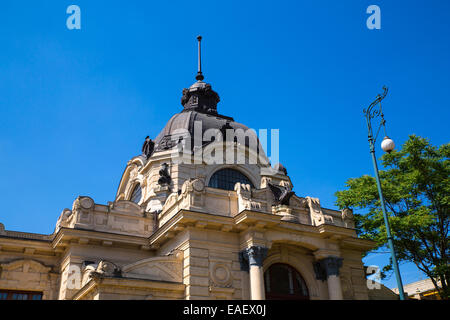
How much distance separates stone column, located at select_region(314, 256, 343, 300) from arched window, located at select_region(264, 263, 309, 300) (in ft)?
A: 3.70

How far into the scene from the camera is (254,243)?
2261cm

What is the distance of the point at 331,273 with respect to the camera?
2445cm

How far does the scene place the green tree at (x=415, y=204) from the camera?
1186 inches

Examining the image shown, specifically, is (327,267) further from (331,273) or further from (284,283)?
(284,283)

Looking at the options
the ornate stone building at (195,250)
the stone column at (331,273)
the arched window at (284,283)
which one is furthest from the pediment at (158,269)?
the stone column at (331,273)

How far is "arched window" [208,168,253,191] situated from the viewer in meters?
31.8

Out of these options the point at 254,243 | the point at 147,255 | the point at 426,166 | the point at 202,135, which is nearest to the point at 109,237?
the point at 147,255

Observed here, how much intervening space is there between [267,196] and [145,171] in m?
11.7

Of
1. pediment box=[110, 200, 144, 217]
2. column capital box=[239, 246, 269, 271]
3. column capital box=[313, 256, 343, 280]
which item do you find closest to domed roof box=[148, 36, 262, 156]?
pediment box=[110, 200, 144, 217]

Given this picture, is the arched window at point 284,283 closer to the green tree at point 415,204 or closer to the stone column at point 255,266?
the stone column at point 255,266

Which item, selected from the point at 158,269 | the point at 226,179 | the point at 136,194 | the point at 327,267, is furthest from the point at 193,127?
the point at 327,267

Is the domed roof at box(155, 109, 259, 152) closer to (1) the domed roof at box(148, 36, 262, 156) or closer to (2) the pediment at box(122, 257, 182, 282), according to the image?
(1) the domed roof at box(148, 36, 262, 156)
